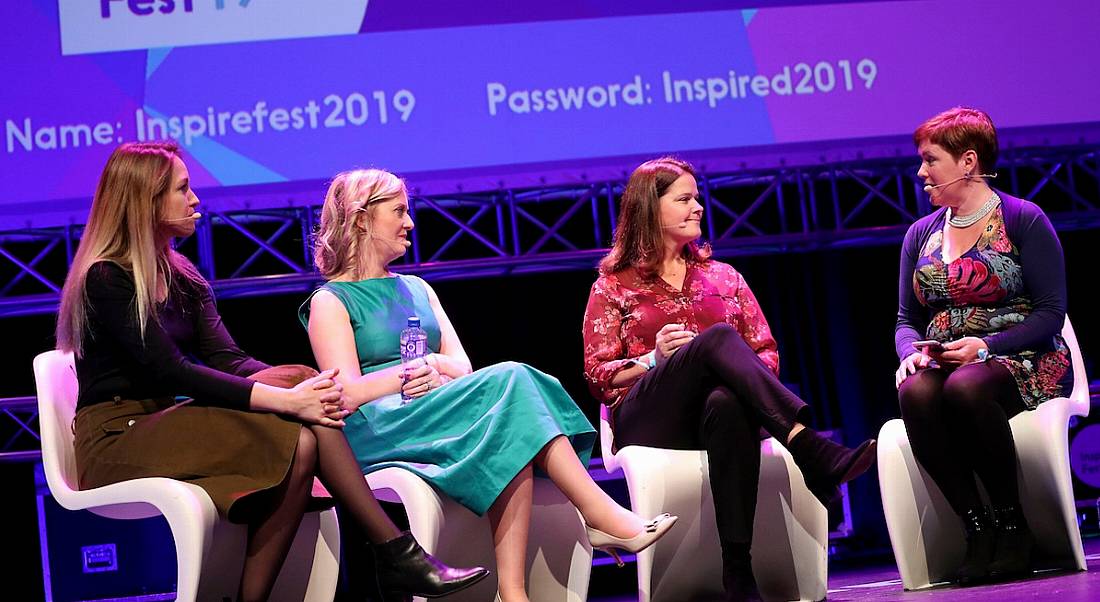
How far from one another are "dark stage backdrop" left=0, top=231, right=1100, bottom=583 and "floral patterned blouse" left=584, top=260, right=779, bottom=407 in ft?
7.90

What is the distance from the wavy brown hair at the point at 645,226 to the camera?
346 cm

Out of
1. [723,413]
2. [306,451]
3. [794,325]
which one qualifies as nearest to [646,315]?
[723,413]

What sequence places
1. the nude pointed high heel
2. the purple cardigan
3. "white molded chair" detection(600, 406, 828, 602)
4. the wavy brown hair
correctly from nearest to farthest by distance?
1. the nude pointed high heel
2. "white molded chair" detection(600, 406, 828, 602)
3. the purple cardigan
4. the wavy brown hair

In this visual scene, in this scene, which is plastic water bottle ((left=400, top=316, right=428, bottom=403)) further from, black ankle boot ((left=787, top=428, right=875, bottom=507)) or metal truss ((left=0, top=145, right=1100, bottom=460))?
metal truss ((left=0, top=145, right=1100, bottom=460))

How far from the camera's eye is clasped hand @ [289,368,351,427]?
2.60m

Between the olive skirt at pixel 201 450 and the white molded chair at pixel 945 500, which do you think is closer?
the olive skirt at pixel 201 450

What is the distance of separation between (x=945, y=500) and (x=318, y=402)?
171cm

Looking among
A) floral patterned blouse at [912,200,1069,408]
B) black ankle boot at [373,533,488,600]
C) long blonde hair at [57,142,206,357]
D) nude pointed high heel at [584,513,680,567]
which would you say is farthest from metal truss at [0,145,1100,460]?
black ankle boot at [373,533,488,600]

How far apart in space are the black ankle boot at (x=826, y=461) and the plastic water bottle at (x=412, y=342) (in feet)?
3.22

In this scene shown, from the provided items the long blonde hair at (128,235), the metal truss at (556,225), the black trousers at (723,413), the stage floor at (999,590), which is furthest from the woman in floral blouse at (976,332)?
the long blonde hair at (128,235)

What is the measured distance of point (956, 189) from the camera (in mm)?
3283

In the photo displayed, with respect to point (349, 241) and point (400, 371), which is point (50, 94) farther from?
point (400, 371)

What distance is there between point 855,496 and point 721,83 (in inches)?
87.2

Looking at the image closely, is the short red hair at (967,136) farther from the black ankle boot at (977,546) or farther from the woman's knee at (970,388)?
the black ankle boot at (977,546)
